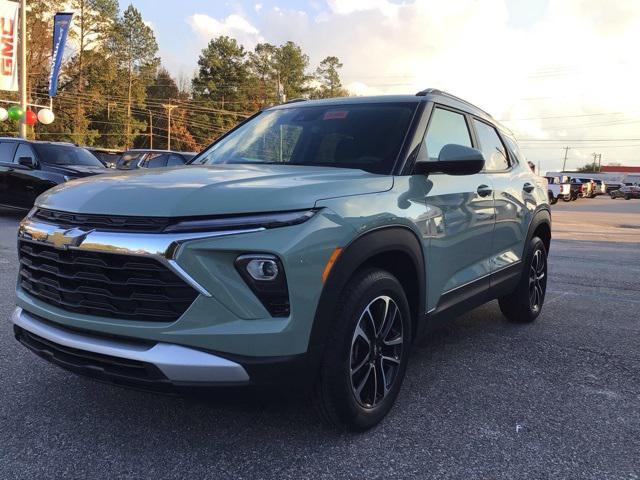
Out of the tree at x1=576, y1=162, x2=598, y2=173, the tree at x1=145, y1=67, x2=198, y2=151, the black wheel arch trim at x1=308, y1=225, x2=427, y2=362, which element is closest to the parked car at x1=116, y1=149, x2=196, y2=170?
the black wheel arch trim at x1=308, y1=225, x2=427, y2=362

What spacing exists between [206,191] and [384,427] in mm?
1514

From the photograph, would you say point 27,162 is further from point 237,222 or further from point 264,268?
point 264,268

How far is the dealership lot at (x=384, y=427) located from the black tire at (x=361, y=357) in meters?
0.14

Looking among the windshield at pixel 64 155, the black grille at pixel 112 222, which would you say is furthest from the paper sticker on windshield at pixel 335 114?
the windshield at pixel 64 155

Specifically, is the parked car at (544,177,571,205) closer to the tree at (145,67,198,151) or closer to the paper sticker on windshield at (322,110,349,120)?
the paper sticker on windshield at (322,110,349,120)

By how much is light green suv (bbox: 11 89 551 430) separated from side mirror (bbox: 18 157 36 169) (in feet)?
32.3

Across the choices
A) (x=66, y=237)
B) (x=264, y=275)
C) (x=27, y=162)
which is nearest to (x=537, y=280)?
(x=264, y=275)

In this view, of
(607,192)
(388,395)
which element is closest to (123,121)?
(607,192)

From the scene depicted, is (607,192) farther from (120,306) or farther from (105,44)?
(120,306)

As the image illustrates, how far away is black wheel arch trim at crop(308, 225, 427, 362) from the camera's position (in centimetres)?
237

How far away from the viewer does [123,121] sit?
60500 mm

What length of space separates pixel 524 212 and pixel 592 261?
16.9ft

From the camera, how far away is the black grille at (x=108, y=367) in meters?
2.24

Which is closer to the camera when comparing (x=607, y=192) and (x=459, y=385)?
(x=459, y=385)
